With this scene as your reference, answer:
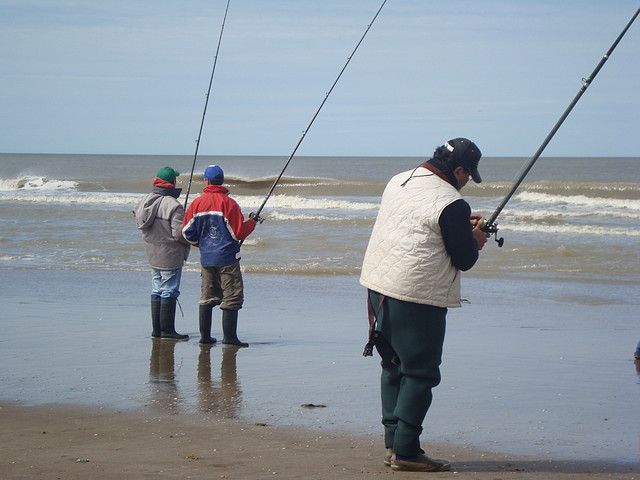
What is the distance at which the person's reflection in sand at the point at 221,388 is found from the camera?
5.00 meters

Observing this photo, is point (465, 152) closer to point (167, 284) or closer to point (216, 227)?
point (216, 227)

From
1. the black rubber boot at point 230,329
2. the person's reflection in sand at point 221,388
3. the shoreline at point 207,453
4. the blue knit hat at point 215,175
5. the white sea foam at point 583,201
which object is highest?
the blue knit hat at point 215,175

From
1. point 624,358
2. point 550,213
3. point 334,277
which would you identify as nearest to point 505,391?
point 624,358

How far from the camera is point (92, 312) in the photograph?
845cm

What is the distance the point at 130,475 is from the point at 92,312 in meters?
4.92

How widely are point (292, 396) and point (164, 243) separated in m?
2.48

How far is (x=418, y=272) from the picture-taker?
3693 mm

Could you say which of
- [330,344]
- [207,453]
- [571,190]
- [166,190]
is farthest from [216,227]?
[571,190]

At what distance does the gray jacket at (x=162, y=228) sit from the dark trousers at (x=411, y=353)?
146 inches

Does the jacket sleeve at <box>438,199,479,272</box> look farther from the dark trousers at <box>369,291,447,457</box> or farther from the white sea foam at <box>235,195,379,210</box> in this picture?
the white sea foam at <box>235,195,379,210</box>

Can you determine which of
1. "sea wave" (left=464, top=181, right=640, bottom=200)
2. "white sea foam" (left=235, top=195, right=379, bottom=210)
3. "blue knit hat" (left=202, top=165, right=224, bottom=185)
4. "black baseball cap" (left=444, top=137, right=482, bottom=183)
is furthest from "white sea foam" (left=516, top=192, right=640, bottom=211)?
"black baseball cap" (left=444, top=137, right=482, bottom=183)

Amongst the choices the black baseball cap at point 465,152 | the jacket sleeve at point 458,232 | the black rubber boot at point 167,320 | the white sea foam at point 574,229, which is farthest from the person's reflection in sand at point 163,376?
the white sea foam at point 574,229

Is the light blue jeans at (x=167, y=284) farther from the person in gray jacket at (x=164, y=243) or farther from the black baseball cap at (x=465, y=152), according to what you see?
the black baseball cap at (x=465, y=152)

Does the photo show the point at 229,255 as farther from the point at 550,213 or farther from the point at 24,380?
the point at 550,213
